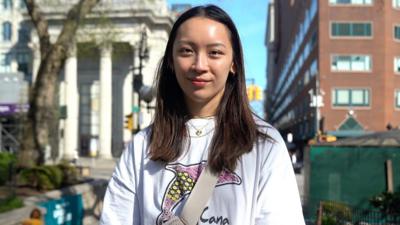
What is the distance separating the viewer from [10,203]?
10203 mm

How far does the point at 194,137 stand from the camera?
2109 millimetres

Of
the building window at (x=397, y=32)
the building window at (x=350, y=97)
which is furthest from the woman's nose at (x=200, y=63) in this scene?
the building window at (x=397, y=32)

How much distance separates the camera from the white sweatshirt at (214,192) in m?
1.92

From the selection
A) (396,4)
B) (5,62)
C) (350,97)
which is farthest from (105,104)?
(396,4)

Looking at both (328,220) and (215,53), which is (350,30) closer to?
(328,220)

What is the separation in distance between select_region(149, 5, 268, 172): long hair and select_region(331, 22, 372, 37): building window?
58.3 m

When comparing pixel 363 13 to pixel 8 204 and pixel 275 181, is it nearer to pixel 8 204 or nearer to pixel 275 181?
pixel 8 204

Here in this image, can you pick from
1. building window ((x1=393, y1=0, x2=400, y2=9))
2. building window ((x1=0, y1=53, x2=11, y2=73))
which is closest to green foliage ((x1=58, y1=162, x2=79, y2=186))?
building window ((x1=393, y1=0, x2=400, y2=9))

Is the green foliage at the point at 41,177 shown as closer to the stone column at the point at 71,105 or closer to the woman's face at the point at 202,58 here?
the woman's face at the point at 202,58

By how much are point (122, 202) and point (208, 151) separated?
37 centimetres

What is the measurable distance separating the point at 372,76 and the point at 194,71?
5869cm

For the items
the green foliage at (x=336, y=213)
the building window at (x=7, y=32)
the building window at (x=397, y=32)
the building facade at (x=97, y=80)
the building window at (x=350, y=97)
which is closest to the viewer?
the green foliage at (x=336, y=213)

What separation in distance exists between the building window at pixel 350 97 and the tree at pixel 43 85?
47.4 m

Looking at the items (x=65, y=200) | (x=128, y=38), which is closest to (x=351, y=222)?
(x=65, y=200)
